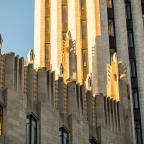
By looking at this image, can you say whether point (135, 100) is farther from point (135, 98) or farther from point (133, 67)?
point (133, 67)

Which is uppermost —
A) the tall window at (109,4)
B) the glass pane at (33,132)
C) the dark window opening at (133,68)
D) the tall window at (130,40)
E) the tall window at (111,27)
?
the tall window at (109,4)

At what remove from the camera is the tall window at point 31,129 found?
39750 millimetres

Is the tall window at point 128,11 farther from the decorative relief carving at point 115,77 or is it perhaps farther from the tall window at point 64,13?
the decorative relief carving at point 115,77

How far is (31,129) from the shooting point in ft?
132

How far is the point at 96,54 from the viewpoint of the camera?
60625mm

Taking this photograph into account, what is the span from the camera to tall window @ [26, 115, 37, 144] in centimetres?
3975

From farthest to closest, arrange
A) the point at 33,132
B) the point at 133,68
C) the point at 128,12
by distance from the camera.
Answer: the point at 128,12, the point at 133,68, the point at 33,132

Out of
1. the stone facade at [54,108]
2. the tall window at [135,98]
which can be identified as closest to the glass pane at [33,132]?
the stone facade at [54,108]

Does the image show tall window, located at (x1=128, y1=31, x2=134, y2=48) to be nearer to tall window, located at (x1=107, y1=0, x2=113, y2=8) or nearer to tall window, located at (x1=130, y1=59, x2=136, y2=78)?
tall window, located at (x1=130, y1=59, x2=136, y2=78)

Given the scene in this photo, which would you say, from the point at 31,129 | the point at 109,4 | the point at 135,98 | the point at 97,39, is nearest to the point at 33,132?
the point at 31,129

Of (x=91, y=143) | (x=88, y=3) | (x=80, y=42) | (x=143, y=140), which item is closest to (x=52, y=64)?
(x=80, y=42)

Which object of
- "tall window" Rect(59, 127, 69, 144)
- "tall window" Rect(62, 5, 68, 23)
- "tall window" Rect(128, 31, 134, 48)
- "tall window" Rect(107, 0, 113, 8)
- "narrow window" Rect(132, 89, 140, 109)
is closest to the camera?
"tall window" Rect(59, 127, 69, 144)

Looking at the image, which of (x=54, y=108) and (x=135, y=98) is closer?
(x=54, y=108)

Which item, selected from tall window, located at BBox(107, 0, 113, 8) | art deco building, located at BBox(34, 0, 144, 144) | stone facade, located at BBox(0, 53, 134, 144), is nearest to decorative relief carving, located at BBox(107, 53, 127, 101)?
stone facade, located at BBox(0, 53, 134, 144)
